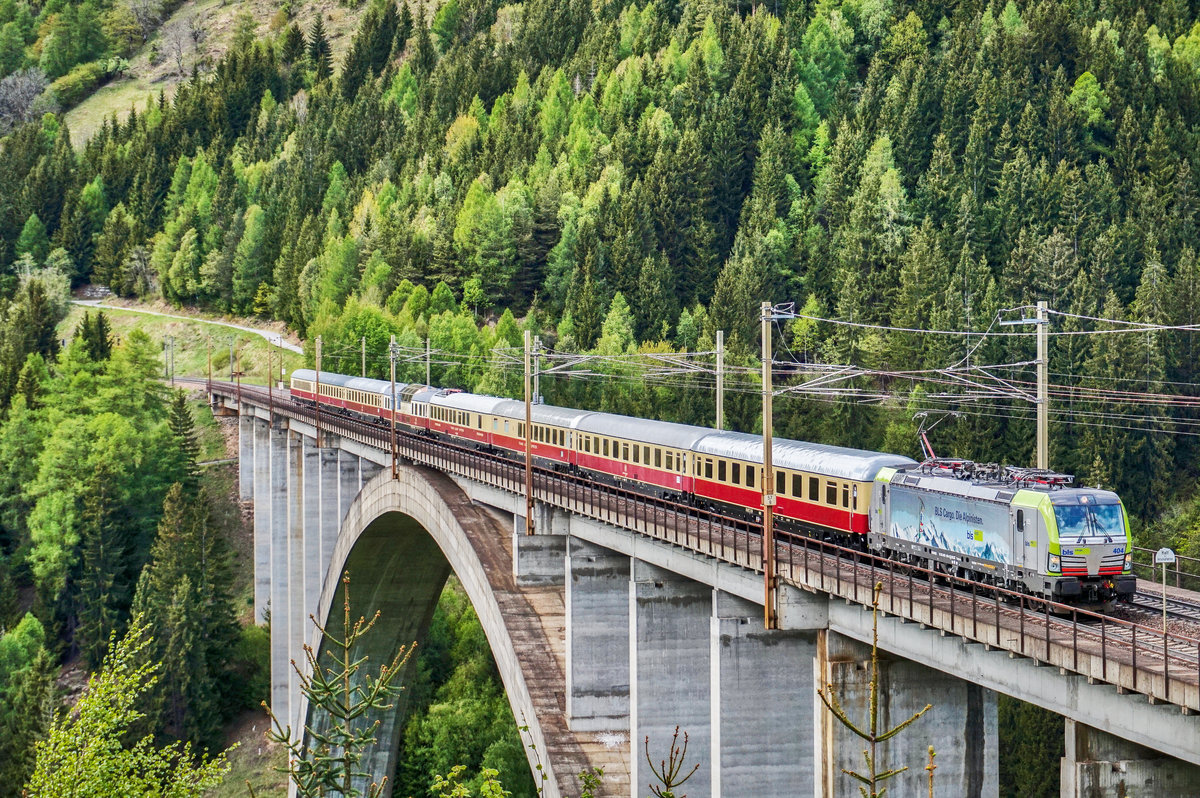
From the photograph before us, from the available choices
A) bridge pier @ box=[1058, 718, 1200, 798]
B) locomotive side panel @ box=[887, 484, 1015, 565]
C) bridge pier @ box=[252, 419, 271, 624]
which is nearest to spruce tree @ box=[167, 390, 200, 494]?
bridge pier @ box=[252, 419, 271, 624]

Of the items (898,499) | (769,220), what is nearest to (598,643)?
(898,499)

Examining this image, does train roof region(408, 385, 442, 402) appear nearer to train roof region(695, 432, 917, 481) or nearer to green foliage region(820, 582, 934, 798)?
train roof region(695, 432, 917, 481)

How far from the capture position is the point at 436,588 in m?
64.7

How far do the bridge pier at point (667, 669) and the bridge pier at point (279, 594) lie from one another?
1651 inches

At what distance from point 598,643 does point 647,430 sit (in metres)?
7.21

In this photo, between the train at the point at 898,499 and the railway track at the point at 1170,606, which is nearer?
the railway track at the point at 1170,606

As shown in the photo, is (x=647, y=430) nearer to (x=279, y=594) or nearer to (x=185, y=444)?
(x=279, y=594)

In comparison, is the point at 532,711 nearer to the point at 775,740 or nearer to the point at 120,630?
the point at 775,740

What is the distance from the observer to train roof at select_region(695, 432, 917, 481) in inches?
1150

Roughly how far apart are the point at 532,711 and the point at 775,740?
1110 centimetres

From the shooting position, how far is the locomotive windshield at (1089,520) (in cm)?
2302

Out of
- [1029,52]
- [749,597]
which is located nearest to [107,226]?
[1029,52]

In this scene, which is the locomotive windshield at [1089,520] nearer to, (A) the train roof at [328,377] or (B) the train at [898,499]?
(B) the train at [898,499]

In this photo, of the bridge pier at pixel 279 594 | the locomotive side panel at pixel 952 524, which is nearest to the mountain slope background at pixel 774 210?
the bridge pier at pixel 279 594
